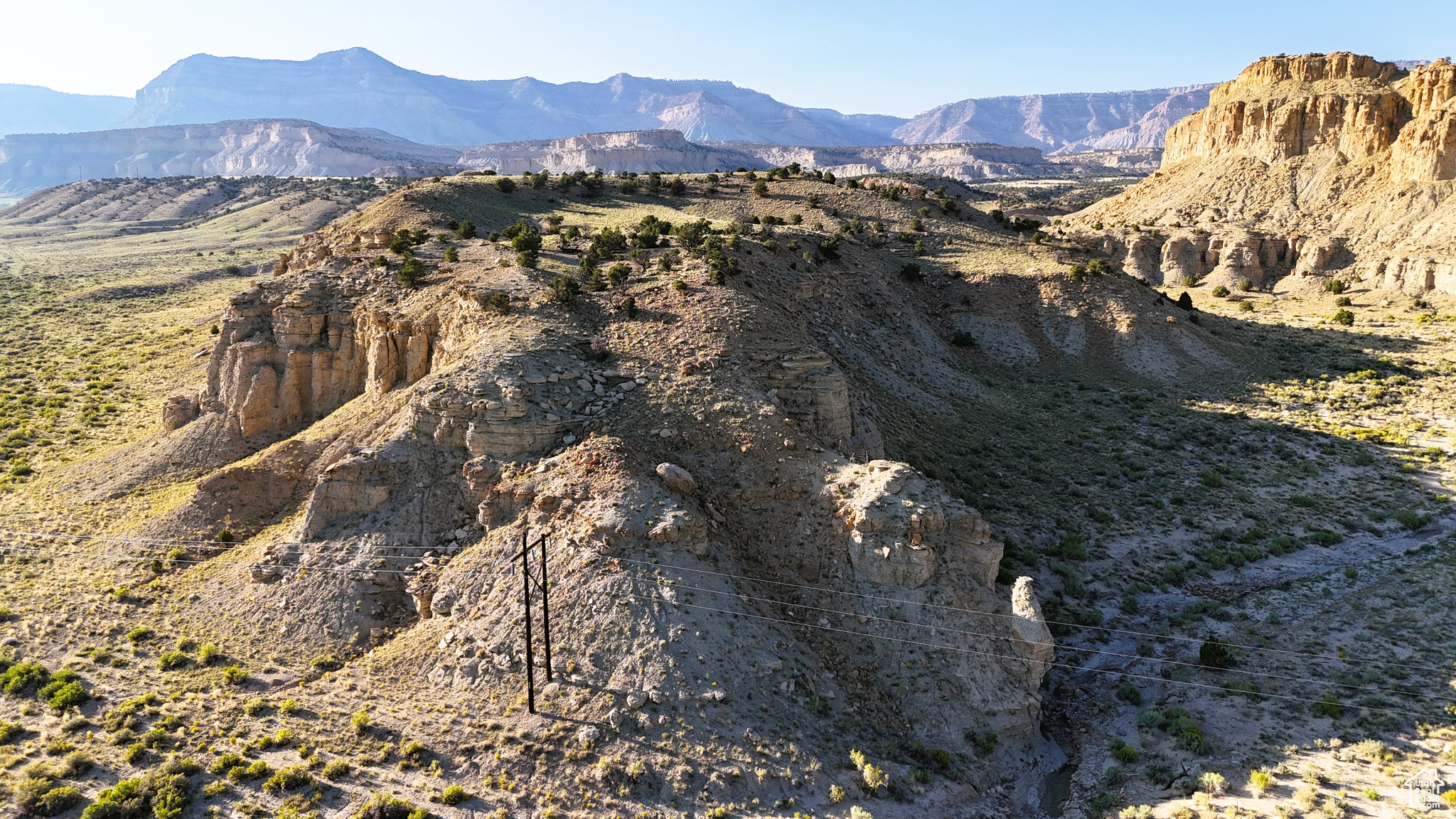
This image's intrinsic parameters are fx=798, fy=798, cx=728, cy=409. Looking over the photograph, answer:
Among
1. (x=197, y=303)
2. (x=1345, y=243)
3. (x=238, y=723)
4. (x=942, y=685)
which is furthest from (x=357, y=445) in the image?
(x=1345, y=243)

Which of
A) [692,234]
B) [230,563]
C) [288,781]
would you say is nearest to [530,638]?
[288,781]

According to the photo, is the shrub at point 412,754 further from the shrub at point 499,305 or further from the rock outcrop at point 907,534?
the shrub at point 499,305

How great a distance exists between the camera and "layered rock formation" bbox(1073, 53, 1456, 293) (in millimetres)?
77938

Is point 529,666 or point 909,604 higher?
point 909,604

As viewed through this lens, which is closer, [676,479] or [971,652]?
[971,652]

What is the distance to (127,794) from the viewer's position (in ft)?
58.1

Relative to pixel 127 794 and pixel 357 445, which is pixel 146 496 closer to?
pixel 357 445

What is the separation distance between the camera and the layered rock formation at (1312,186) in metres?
77.9

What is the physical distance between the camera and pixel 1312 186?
90.1 meters

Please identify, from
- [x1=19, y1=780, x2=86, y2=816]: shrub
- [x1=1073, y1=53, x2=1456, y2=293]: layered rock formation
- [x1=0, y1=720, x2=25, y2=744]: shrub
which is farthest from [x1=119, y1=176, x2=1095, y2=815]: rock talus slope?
[x1=1073, y1=53, x2=1456, y2=293]: layered rock formation

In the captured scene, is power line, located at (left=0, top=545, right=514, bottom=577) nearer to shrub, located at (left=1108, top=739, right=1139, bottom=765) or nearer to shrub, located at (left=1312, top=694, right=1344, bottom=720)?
shrub, located at (left=1108, top=739, right=1139, bottom=765)

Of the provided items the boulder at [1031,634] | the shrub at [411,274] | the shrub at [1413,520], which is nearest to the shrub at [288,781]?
the boulder at [1031,634]

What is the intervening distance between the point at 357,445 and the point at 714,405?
1251cm

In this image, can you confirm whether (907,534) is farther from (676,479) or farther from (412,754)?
(412,754)
